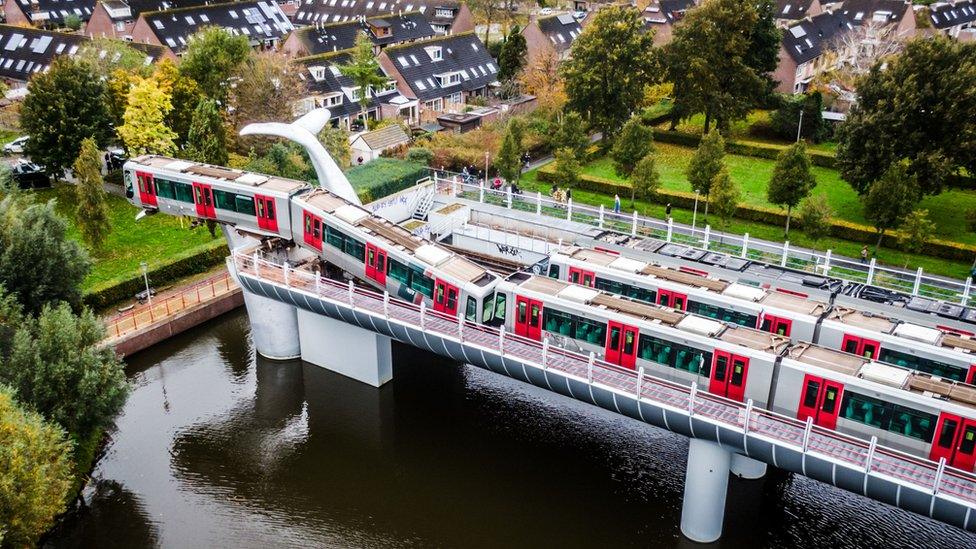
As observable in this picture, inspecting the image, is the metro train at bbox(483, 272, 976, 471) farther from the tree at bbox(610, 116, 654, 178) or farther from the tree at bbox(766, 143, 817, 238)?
the tree at bbox(610, 116, 654, 178)

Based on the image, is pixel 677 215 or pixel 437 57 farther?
pixel 437 57

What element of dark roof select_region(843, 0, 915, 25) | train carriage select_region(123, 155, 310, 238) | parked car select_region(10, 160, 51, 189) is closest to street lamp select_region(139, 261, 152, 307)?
train carriage select_region(123, 155, 310, 238)

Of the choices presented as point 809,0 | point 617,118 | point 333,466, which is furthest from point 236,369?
point 809,0

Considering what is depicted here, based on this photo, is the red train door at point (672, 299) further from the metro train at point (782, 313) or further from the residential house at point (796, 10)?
the residential house at point (796, 10)

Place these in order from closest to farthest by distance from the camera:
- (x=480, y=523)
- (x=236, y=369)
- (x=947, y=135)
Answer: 1. (x=480, y=523)
2. (x=236, y=369)
3. (x=947, y=135)

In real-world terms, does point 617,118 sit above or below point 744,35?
below

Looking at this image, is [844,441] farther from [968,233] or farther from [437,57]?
[437,57]
